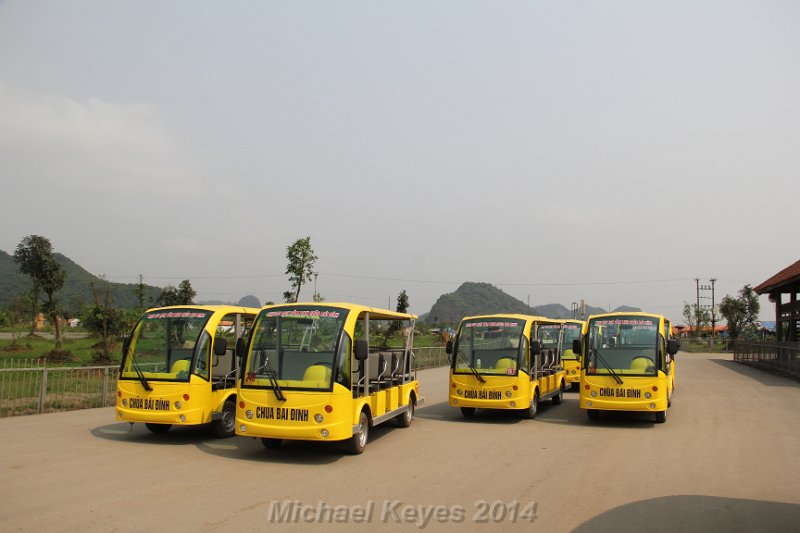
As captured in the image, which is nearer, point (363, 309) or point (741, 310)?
point (363, 309)

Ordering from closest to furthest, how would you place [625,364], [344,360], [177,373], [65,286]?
[344,360]
[177,373]
[625,364]
[65,286]

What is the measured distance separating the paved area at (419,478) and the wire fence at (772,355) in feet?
50.1

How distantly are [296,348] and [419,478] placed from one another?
278 centimetres

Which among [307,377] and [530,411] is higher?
[307,377]

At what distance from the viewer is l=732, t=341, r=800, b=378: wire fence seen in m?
26.2

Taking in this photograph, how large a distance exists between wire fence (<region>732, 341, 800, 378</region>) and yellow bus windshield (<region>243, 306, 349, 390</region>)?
22.9 meters

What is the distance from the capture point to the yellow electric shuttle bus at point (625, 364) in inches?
495

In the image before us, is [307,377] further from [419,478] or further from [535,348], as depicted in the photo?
[535,348]

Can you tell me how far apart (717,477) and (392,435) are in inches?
216

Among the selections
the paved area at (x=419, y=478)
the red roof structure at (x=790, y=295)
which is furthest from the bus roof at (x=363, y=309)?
the red roof structure at (x=790, y=295)

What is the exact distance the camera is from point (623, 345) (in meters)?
13.2

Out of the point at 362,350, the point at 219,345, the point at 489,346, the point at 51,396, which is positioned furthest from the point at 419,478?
the point at 51,396

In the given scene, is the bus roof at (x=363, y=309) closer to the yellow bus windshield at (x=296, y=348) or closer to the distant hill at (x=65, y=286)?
the yellow bus windshield at (x=296, y=348)

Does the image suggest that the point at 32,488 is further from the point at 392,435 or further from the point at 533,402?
the point at 533,402
